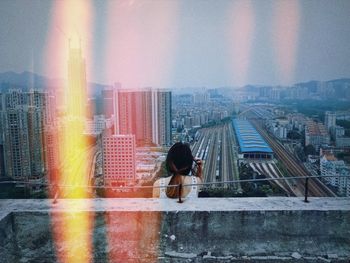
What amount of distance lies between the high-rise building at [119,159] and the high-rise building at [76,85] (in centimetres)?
275

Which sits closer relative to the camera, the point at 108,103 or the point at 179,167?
the point at 179,167

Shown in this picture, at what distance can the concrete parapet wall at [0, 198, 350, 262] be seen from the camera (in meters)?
1.58

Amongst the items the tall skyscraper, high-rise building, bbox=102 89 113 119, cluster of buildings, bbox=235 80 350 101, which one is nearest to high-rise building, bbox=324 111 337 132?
cluster of buildings, bbox=235 80 350 101

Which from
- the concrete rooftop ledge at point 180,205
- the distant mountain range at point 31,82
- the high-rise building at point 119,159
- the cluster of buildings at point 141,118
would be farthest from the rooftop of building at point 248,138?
the concrete rooftop ledge at point 180,205

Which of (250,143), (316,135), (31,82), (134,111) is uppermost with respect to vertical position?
(31,82)

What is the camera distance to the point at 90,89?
10234 mm

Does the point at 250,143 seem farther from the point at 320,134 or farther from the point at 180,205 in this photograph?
Answer: the point at 180,205

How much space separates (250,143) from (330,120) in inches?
91.5

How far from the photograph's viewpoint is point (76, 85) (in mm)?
10234

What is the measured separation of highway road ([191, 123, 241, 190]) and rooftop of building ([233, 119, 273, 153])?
282 mm

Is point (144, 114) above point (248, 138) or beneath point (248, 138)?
above

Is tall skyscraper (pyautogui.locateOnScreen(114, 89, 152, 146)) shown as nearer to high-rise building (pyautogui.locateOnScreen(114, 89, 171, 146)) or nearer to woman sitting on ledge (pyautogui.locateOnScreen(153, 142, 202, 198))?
high-rise building (pyautogui.locateOnScreen(114, 89, 171, 146))

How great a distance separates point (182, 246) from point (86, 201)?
0.65m

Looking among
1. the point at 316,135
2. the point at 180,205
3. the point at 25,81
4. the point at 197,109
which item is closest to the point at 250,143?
the point at 316,135
